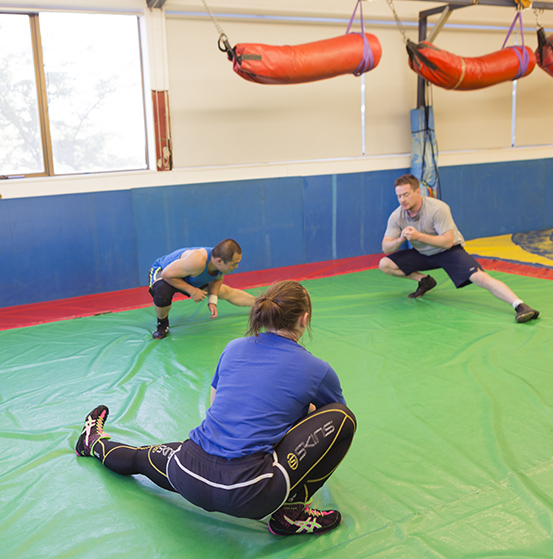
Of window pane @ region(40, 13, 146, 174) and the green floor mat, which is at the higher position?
window pane @ region(40, 13, 146, 174)

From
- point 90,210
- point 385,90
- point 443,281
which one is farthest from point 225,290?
point 385,90

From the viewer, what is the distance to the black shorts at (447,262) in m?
4.42

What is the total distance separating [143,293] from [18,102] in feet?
6.54

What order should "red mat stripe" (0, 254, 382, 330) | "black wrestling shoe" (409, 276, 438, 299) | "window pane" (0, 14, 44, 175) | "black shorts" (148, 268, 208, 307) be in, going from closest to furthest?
1. "black shorts" (148, 268, 208, 307)
2. "red mat stripe" (0, 254, 382, 330)
3. "black wrestling shoe" (409, 276, 438, 299)
4. "window pane" (0, 14, 44, 175)

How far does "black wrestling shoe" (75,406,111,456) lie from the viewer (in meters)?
2.44

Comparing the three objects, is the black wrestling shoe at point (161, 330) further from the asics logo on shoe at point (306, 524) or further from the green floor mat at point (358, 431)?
the asics logo on shoe at point (306, 524)

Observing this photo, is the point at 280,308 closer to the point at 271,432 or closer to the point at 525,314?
the point at 271,432

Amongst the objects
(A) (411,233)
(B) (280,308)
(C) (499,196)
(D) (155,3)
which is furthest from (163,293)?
(C) (499,196)

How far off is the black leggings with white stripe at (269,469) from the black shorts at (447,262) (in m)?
2.83

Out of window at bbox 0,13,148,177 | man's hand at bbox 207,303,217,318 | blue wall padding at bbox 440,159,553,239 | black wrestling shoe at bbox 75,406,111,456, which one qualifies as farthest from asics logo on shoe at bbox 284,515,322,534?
blue wall padding at bbox 440,159,553,239

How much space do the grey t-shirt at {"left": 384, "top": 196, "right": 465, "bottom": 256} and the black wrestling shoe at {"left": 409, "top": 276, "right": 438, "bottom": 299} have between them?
26 centimetres

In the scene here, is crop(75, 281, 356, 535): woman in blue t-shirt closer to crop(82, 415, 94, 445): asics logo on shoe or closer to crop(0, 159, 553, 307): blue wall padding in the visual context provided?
crop(82, 415, 94, 445): asics logo on shoe

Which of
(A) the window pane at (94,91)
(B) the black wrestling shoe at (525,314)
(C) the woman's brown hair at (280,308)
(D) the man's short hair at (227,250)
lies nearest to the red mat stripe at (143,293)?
(A) the window pane at (94,91)

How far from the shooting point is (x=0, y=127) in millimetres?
5066
